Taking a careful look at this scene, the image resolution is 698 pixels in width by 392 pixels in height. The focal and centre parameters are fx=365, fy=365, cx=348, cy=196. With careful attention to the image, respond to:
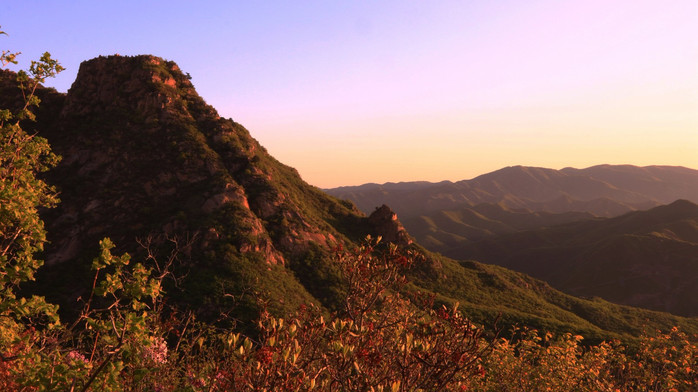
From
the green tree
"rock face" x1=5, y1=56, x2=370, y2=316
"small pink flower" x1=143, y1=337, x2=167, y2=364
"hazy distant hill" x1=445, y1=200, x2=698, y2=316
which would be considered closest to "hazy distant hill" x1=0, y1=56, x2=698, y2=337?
"rock face" x1=5, y1=56, x2=370, y2=316

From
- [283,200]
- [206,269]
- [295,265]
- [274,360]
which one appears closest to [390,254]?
[274,360]

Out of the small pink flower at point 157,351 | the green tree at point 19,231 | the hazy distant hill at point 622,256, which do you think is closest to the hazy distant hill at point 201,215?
the small pink flower at point 157,351

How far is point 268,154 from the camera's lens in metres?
89.6

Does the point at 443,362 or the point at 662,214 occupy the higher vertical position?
the point at 443,362

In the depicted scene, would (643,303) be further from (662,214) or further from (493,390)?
(493,390)

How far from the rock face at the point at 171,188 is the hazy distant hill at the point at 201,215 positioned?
214mm

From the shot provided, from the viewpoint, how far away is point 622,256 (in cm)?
12812

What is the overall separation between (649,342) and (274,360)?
82.9ft

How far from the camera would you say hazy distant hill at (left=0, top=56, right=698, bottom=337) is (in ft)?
156

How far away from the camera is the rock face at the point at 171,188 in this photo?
4981 cm

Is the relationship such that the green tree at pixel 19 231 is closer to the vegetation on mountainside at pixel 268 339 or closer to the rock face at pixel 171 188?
the vegetation on mountainside at pixel 268 339

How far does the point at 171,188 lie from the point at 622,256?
144 meters

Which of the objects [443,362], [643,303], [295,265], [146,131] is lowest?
[643,303]

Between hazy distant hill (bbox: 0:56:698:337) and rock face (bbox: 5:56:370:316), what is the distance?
214 millimetres
